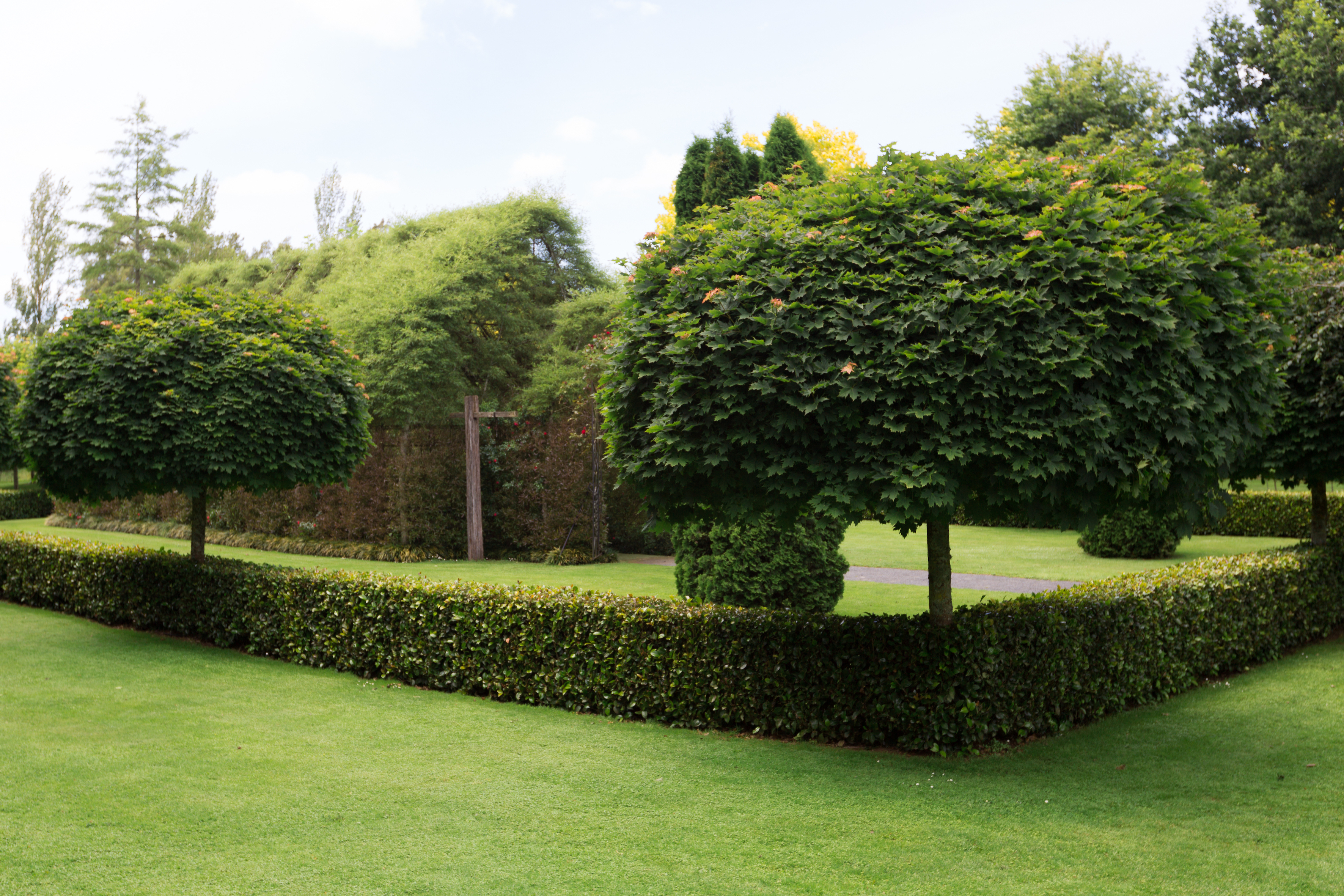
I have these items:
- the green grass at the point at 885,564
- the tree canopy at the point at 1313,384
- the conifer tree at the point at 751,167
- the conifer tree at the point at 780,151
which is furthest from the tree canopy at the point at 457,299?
the tree canopy at the point at 1313,384

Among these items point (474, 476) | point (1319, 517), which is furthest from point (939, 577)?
point (474, 476)

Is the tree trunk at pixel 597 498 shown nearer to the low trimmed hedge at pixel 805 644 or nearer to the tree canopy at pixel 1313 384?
the low trimmed hedge at pixel 805 644

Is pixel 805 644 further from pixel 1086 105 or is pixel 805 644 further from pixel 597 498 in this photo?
pixel 1086 105

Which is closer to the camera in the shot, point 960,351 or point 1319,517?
point 960,351

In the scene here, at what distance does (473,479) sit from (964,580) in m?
9.05

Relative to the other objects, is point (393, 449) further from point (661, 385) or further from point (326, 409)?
point (661, 385)

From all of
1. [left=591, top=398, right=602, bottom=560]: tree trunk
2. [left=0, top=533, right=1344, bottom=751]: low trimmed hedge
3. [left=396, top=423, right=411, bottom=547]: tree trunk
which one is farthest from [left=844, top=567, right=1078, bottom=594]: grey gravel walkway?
[left=396, top=423, right=411, bottom=547]: tree trunk

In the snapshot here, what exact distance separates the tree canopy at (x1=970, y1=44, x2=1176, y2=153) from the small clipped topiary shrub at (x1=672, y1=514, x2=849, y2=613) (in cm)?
1910

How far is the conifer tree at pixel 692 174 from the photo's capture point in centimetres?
1145

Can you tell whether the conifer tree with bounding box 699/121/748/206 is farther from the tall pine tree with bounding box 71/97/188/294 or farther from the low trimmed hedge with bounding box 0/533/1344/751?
the tall pine tree with bounding box 71/97/188/294

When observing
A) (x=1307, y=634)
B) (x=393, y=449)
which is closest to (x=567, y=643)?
(x=1307, y=634)

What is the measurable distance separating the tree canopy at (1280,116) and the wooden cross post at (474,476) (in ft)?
58.4

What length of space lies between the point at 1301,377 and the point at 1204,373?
5.06 m

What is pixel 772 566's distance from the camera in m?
10.0
